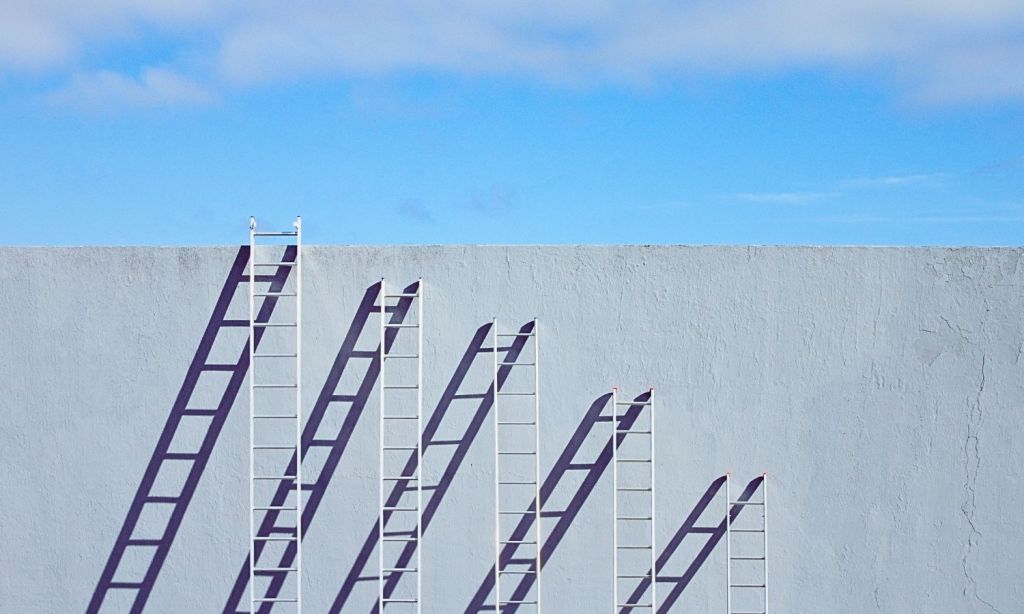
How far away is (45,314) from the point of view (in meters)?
7.27

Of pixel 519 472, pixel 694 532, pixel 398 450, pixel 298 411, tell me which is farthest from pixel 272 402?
pixel 694 532

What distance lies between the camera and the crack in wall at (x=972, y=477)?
23.3 ft

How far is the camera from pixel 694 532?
7.17 m

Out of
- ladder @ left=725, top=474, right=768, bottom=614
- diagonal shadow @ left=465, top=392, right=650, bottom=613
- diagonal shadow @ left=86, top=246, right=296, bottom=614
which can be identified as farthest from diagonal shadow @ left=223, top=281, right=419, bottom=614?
ladder @ left=725, top=474, right=768, bottom=614

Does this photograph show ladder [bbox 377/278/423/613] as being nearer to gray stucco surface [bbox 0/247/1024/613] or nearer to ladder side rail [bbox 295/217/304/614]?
gray stucco surface [bbox 0/247/1024/613]

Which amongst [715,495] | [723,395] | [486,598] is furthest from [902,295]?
[486,598]

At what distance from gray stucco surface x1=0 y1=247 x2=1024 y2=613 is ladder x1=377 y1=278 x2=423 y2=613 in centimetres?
9

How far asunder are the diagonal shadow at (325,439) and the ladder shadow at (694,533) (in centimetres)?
213

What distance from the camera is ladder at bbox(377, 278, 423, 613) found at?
7113 millimetres

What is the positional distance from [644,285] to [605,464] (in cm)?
119

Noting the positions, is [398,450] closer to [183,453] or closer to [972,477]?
[183,453]

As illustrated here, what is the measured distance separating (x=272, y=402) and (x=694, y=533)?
2.86m

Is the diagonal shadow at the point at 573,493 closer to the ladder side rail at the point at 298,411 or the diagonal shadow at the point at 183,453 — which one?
the ladder side rail at the point at 298,411

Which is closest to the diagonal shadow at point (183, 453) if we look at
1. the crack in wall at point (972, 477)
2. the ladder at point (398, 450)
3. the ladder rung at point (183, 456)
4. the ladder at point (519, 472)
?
the ladder rung at point (183, 456)
